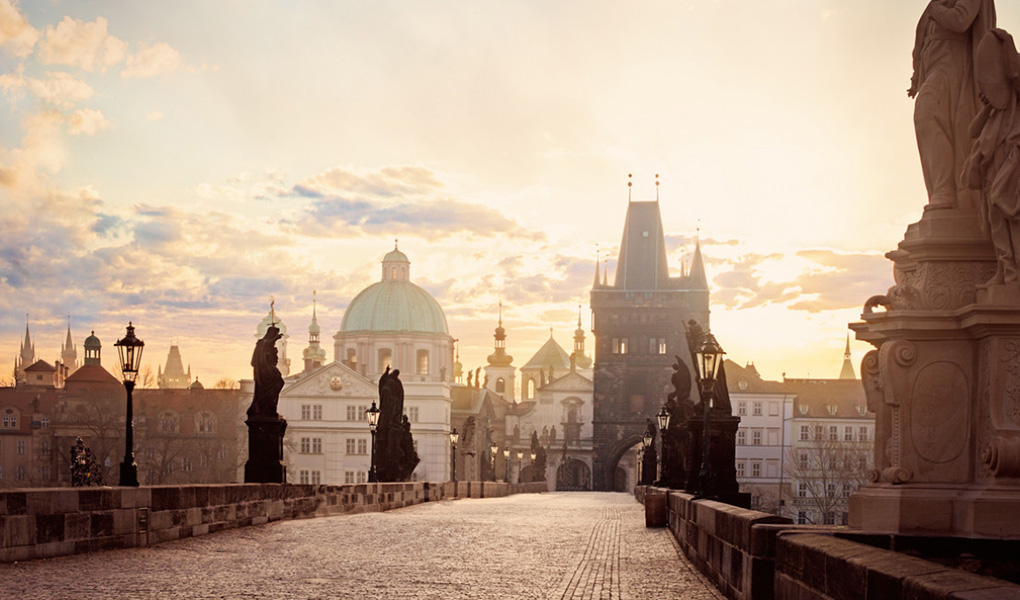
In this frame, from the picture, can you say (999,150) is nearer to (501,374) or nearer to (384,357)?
(384,357)

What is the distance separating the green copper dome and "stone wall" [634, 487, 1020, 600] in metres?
121

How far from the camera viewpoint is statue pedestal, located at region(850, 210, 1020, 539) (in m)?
7.00

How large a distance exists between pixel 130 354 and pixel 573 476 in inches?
4464

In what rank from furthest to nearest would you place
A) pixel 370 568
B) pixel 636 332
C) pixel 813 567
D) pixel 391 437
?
pixel 636 332 → pixel 391 437 → pixel 370 568 → pixel 813 567

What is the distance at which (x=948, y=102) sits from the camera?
7781mm

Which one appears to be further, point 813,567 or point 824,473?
point 824,473

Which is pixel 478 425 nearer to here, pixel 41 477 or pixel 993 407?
pixel 41 477

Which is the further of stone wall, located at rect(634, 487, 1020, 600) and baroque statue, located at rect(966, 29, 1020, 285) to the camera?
baroque statue, located at rect(966, 29, 1020, 285)

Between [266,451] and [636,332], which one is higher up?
[636,332]

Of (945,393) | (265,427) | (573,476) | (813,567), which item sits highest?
(945,393)

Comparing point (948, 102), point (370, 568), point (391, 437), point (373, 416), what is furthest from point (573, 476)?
point (948, 102)

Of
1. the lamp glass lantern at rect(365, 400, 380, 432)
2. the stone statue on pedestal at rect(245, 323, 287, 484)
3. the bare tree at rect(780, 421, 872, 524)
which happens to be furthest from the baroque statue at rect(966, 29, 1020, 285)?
the bare tree at rect(780, 421, 872, 524)

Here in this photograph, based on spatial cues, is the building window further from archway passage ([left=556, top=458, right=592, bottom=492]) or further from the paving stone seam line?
the paving stone seam line

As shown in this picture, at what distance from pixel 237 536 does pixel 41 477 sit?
9853cm
